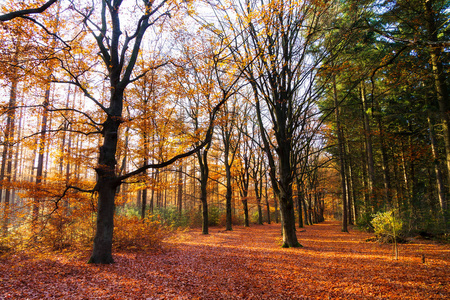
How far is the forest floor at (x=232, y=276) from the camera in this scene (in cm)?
430

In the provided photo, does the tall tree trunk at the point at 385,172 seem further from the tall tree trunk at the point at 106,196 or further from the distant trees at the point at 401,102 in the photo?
the tall tree trunk at the point at 106,196

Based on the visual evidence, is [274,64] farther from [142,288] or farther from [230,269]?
[142,288]

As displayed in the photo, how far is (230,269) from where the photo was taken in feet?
20.2

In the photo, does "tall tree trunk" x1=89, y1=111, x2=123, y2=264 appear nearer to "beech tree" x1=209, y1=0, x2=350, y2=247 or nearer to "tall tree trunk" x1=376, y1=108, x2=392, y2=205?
"beech tree" x1=209, y1=0, x2=350, y2=247

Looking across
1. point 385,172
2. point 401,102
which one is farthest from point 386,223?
point 401,102

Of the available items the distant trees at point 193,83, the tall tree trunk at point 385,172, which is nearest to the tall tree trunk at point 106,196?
the distant trees at point 193,83

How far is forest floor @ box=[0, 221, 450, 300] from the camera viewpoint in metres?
4.30

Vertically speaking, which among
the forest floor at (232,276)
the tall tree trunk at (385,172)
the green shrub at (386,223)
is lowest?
the forest floor at (232,276)

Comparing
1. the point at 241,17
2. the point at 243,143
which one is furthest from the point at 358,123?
the point at 241,17

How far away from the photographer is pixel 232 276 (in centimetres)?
552

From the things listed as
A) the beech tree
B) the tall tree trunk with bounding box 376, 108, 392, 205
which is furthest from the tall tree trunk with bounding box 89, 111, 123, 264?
the tall tree trunk with bounding box 376, 108, 392, 205

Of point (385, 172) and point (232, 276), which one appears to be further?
point (385, 172)

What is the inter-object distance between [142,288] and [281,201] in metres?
6.44

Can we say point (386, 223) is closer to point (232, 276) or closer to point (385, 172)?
point (232, 276)
